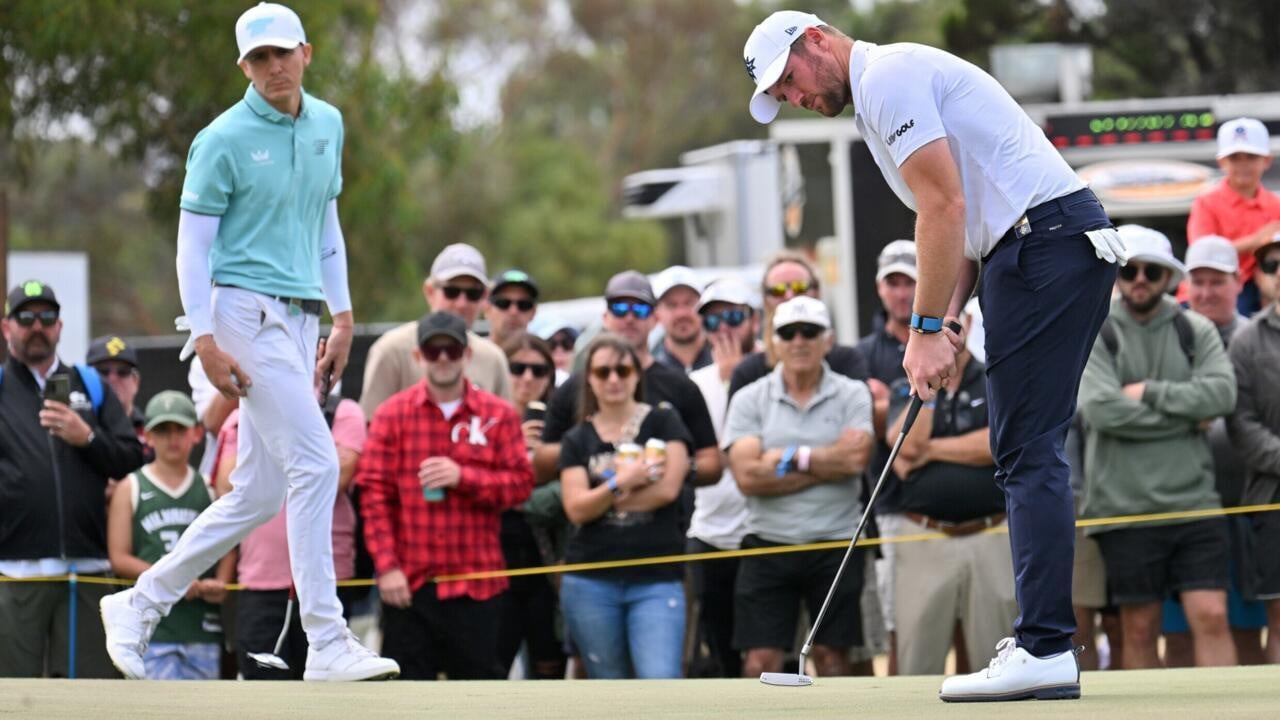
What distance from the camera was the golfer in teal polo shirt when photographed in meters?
6.66

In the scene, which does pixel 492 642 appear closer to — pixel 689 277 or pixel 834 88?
pixel 689 277

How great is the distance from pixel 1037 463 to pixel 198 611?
499cm

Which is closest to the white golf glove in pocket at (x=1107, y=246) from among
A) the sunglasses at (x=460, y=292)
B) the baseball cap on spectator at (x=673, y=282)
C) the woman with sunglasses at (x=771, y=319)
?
the woman with sunglasses at (x=771, y=319)

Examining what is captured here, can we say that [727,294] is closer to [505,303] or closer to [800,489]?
[505,303]

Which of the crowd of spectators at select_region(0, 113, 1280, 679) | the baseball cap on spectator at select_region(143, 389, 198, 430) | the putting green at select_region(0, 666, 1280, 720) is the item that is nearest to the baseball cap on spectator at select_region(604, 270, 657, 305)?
the crowd of spectators at select_region(0, 113, 1280, 679)

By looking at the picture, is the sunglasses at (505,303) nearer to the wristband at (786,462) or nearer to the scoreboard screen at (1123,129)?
the wristband at (786,462)

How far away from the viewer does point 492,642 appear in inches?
348

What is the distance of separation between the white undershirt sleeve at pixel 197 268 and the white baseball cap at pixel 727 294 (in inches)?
157

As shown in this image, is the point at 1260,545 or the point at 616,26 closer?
the point at 1260,545

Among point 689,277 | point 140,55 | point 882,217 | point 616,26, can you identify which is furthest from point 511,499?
point 616,26

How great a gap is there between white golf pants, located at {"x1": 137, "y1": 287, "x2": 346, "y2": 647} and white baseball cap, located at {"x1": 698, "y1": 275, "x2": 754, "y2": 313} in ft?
11.9

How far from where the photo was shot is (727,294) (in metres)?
10.2

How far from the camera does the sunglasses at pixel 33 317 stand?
9125 mm

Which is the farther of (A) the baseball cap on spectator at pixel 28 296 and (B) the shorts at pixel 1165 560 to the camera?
(A) the baseball cap on spectator at pixel 28 296
